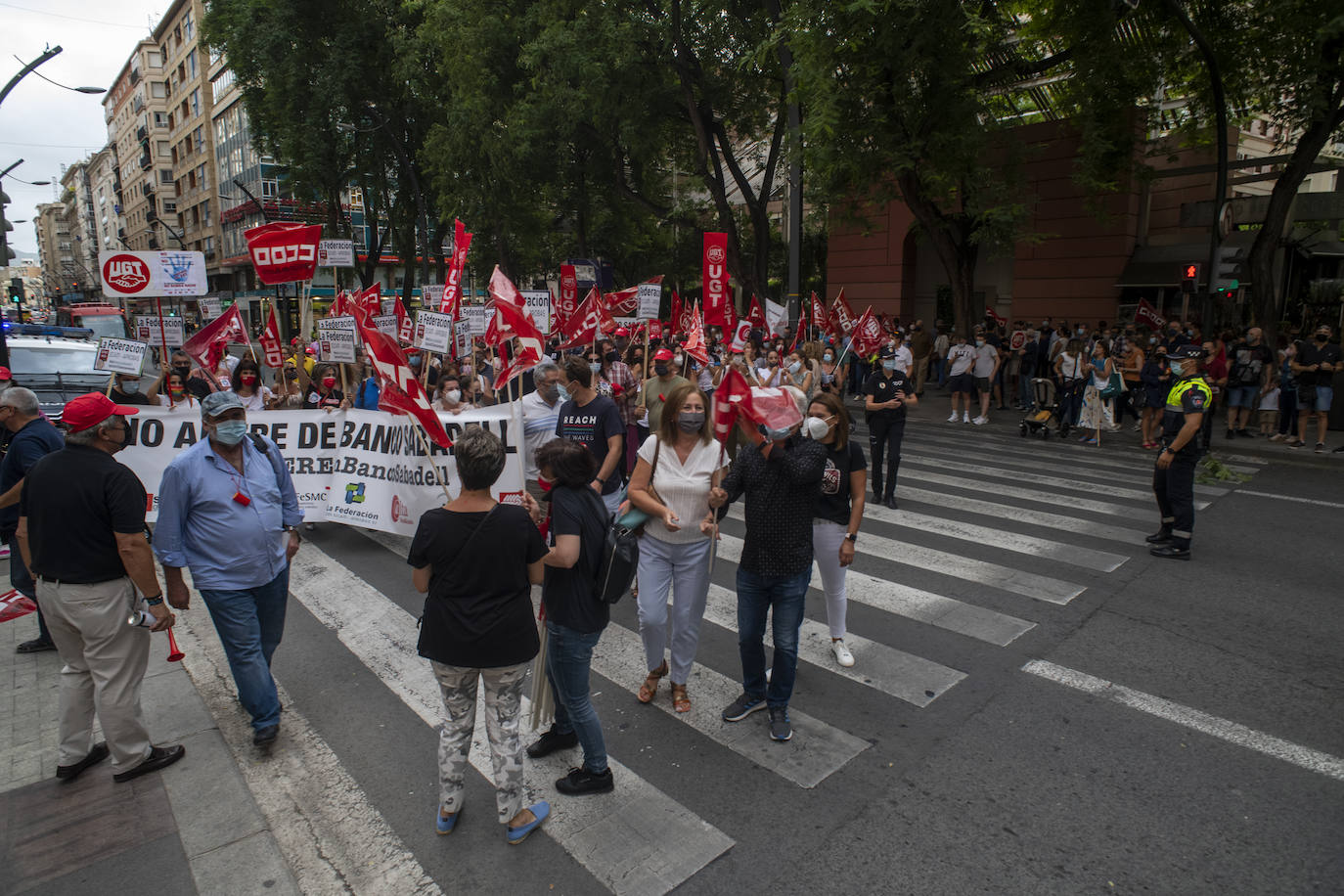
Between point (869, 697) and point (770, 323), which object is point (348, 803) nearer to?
point (869, 697)

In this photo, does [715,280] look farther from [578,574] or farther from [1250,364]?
[578,574]

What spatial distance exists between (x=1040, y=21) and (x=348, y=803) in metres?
19.7

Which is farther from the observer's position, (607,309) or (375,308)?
(607,309)

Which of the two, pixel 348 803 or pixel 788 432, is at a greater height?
pixel 788 432

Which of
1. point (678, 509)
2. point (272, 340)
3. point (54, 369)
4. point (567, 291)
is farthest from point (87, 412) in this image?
point (567, 291)

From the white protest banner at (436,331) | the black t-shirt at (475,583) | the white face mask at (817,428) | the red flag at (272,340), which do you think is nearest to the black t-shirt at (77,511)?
the black t-shirt at (475,583)

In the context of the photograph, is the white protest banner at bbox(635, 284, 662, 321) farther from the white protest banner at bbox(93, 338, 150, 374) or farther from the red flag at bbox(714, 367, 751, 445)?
the red flag at bbox(714, 367, 751, 445)

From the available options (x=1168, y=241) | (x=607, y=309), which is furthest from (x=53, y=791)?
(x=1168, y=241)

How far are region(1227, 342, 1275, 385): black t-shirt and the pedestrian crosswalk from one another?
5.12 m

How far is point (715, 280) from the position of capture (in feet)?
48.4

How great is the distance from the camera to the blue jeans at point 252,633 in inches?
163

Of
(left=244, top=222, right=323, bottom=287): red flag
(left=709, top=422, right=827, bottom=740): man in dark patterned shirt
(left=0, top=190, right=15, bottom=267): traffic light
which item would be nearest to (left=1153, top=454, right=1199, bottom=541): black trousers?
(left=709, top=422, right=827, bottom=740): man in dark patterned shirt

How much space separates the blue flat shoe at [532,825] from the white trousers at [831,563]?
203cm

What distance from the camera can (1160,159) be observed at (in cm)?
2384
